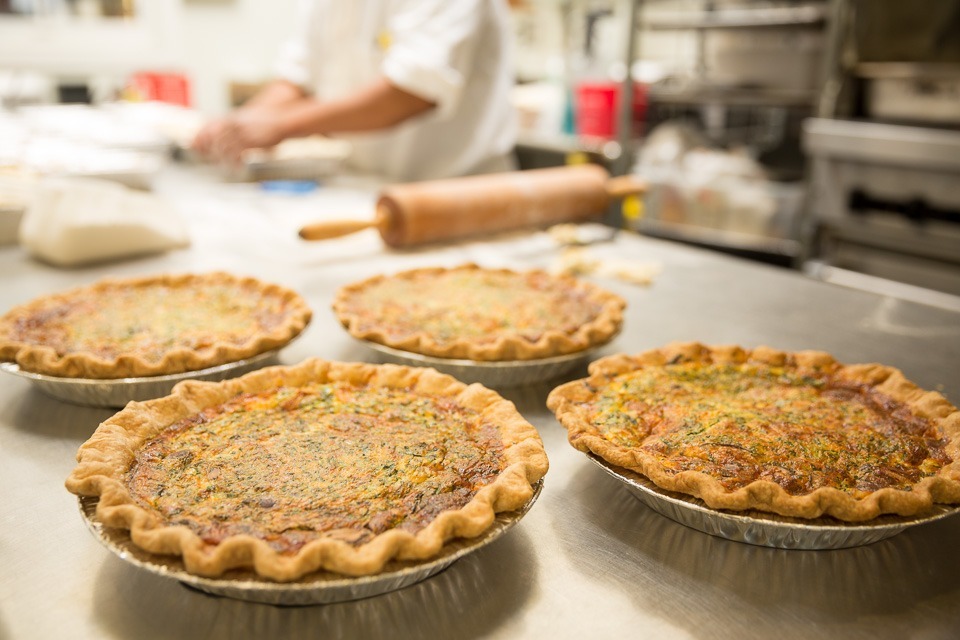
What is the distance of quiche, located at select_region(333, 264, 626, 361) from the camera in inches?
65.2

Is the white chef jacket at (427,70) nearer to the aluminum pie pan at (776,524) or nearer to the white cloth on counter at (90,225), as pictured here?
the white cloth on counter at (90,225)

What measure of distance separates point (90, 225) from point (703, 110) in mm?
4589

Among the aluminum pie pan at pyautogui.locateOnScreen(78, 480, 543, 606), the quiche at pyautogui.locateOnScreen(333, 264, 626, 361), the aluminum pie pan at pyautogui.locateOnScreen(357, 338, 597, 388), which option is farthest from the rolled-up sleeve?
the aluminum pie pan at pyautogui.locateOnScreen(78, 480, 543, 606)

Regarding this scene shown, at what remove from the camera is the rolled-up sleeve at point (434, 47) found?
3.47 metres

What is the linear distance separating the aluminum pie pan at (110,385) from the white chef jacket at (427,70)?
89.1 inches

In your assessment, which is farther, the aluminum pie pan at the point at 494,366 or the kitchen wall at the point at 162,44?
the kitchen wall at the point at 162,44

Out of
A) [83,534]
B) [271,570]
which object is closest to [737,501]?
[271,570]

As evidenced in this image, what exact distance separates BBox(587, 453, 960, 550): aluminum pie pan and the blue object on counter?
8.82ft

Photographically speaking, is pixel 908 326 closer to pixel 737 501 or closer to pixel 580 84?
pixel 737 501

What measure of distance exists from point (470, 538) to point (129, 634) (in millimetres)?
443

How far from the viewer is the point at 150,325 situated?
1.80 metres

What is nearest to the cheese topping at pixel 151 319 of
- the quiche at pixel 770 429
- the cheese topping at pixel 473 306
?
the cheese topping at pixel 473 306

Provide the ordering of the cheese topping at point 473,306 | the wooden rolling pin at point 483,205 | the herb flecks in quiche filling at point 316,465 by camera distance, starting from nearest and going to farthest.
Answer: the herb flecks in quiche filling at point 316,465, the cheese topping at point 473,306, the wooden rolling pin at point 483,205

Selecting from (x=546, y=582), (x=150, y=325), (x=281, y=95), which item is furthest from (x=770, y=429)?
(x=281, y=95)
